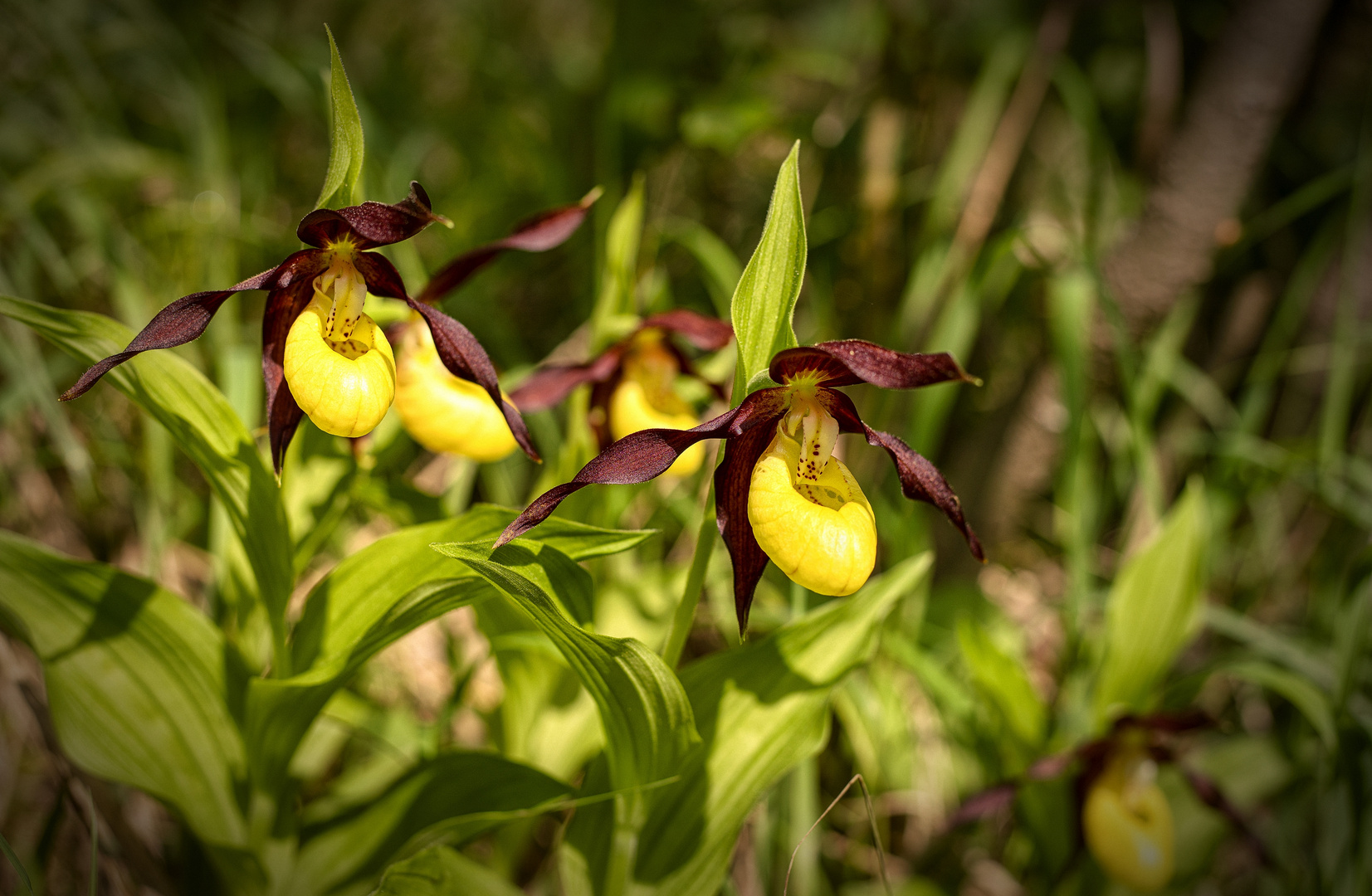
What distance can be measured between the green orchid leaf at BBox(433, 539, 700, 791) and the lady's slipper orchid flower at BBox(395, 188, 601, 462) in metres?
0.36

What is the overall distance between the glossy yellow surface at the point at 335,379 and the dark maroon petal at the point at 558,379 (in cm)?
43

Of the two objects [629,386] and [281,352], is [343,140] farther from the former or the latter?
[629,386]

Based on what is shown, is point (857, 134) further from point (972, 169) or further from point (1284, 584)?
point (1284, 584)

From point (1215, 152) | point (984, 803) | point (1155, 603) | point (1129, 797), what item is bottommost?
point (1129, 797)

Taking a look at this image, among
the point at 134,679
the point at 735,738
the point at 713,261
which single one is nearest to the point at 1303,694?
the point at 735,738

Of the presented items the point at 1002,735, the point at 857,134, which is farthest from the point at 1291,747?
the point at 857,134

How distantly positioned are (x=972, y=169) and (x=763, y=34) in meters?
1.08

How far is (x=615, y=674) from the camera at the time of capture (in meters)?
0.94

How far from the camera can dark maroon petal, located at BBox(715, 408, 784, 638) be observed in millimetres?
973

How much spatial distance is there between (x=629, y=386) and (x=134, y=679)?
903 mm

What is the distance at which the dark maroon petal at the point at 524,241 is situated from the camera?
1168mm

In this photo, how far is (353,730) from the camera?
1442 millimetres

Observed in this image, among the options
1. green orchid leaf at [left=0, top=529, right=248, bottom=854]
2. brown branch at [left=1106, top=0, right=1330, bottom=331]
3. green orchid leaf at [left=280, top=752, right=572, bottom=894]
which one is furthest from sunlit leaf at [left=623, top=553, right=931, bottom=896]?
brown branch at [left=1106, top=0, right=1330, bottom=331]

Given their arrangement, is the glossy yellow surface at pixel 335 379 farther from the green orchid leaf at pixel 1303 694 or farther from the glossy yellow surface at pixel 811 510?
the green orchid leaf at pixel 1303 694
